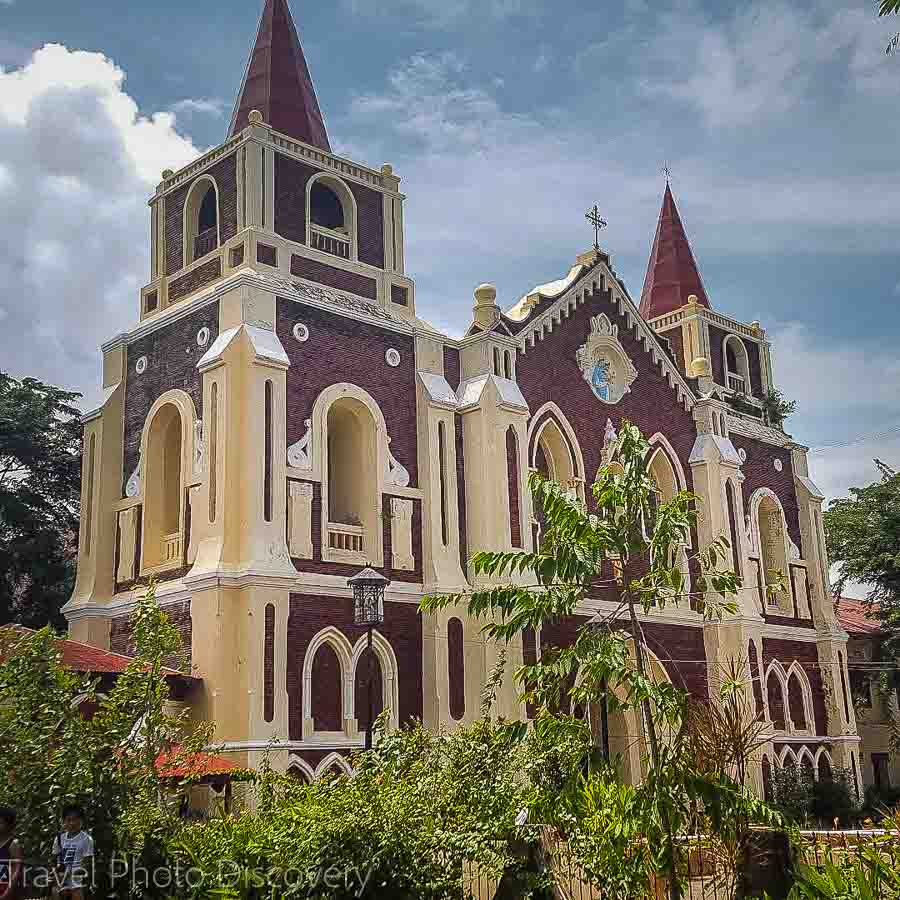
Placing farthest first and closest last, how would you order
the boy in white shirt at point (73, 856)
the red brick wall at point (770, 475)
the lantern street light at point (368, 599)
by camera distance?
the red brick wall at point (770, 475)
the lantern street light at point (368, 599)
the boy in white shirt at point (73, 856)

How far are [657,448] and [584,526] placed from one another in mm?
16380

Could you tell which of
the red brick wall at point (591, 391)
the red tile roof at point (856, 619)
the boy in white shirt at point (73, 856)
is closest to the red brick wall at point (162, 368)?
the red brick wall at point (591, 391)

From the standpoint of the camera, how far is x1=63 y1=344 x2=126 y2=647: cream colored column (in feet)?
72.0

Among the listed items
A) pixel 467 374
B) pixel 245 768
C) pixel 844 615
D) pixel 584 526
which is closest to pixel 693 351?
pixel 467 374

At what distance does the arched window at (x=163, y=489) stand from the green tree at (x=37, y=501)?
181 inches

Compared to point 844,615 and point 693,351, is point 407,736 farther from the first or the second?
point 844,615

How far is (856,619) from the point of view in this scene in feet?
134

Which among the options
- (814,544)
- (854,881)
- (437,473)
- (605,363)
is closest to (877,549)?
(814,544)

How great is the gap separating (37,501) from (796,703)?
19.1m

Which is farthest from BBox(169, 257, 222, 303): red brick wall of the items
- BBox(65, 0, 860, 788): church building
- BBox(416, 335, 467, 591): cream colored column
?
BBox(416, 335, 467, 591): cream colored column

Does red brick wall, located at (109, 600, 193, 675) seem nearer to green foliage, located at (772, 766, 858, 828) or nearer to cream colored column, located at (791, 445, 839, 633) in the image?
green foliage, located at (772, 766, 858, 828)

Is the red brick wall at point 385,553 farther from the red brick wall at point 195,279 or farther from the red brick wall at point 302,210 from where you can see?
the red brick wall at point 302,210

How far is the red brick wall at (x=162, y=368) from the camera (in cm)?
2144

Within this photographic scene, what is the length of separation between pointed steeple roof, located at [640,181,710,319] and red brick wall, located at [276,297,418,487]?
44.4ft
